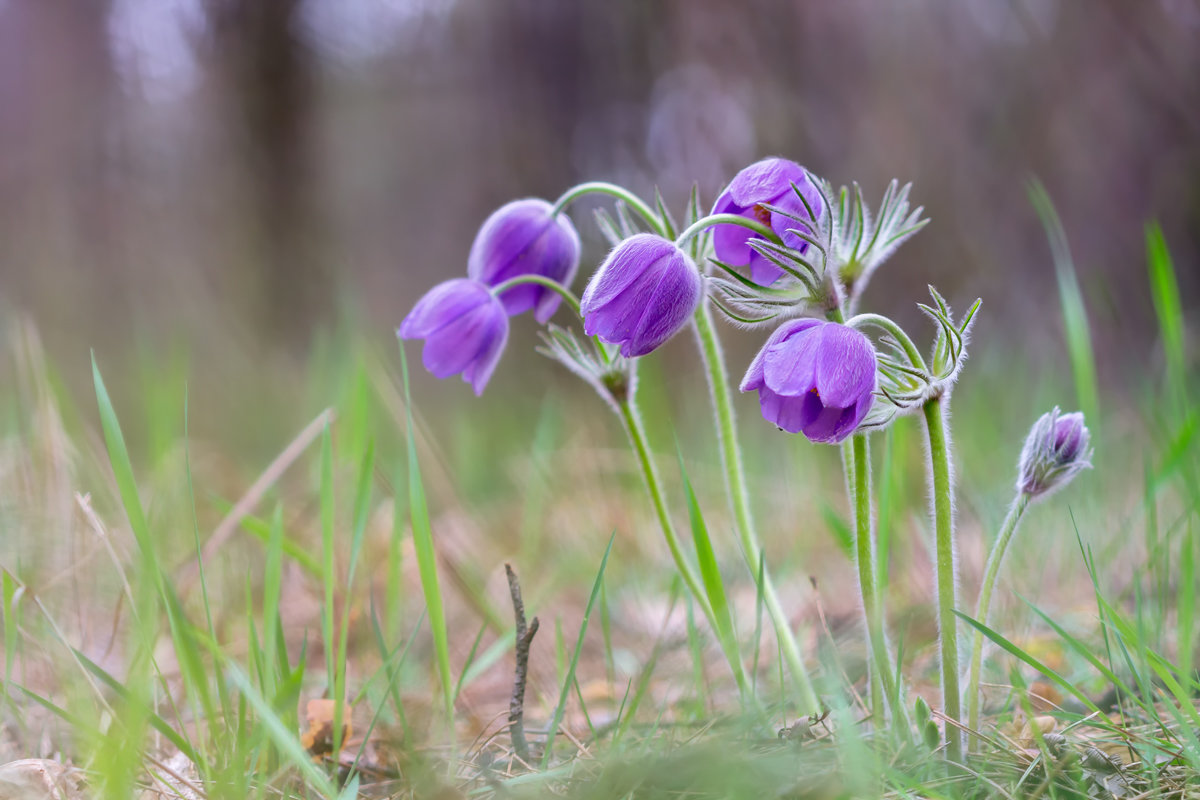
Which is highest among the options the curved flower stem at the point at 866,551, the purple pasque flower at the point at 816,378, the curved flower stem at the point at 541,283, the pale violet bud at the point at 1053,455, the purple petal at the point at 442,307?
the curved flower stem at the point at 541,283

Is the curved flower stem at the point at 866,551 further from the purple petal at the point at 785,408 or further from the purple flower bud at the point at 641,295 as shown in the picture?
the purple flower bud at the point at 641,295

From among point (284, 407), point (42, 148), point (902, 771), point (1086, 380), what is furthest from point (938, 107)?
point (42, 148)

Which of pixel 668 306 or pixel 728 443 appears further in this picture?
pixel 728 443

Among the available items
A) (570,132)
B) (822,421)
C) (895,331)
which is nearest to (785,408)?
(822,421)

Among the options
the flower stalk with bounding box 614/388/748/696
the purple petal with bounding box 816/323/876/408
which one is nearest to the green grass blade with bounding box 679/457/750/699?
the flower stalk with bounding box 614/388/748/696

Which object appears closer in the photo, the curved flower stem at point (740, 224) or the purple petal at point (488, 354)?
the curved flower stem at point (740, 224)

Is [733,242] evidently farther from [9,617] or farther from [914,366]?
[9,617]

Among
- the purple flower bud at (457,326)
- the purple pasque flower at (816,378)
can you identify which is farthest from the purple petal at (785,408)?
the purple flower bud at (457,326)

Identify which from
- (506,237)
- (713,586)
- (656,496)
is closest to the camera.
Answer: (713,586)

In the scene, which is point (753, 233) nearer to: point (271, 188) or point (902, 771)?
point (902, 771)
